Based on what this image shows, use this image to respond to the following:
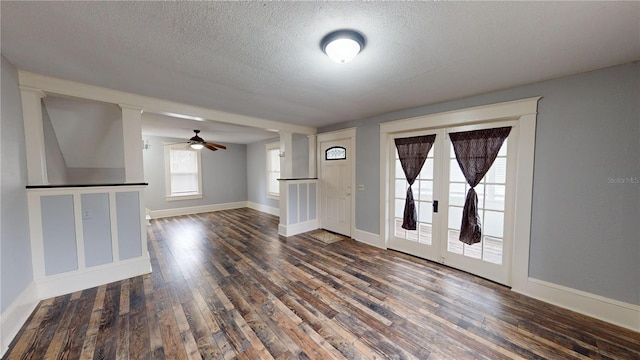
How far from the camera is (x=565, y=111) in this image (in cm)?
227

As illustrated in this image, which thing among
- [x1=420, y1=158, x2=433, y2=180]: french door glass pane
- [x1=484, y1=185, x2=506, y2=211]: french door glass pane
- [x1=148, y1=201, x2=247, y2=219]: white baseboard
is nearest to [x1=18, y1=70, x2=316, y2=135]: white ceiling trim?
[x1=420, y1=158, x2=433, y2=180]: french door glass pane

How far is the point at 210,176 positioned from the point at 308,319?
6214 millimetres

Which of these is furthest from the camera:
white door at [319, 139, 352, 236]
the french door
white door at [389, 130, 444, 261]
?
white door at [319, 139, 352, 236]

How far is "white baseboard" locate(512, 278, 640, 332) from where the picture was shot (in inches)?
78.5

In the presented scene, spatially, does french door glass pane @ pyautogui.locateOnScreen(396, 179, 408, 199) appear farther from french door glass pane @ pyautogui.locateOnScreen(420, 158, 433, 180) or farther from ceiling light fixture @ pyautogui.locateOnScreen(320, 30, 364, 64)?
ceiling light fixture @ pyautogui.locateOnScreen(320, 30, 364, 64)

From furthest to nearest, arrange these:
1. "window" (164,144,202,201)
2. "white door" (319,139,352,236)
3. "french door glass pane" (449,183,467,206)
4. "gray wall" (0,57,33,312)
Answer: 1. "window" (164,144,202,201)
2. "white door" (319,139,352,236)
3. "french door glass pane" (449,183,467,206)
4. "gray wall" (0,57,33,312)

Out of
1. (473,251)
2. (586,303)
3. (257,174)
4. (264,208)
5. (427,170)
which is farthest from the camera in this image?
(257,174)

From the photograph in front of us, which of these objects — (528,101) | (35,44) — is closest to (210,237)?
(35,44)

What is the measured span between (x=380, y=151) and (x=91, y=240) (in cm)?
411

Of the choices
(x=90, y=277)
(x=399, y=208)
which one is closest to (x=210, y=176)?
(x=90, y=277)

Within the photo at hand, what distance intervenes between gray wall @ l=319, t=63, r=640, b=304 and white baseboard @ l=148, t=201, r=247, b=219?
24.0 ft

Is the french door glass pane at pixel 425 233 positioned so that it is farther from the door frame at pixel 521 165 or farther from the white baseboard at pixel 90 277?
the white baseboard at pixel 90 277

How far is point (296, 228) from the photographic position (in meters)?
4.75

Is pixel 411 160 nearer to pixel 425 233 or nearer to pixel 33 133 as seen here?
pixel 425 233
